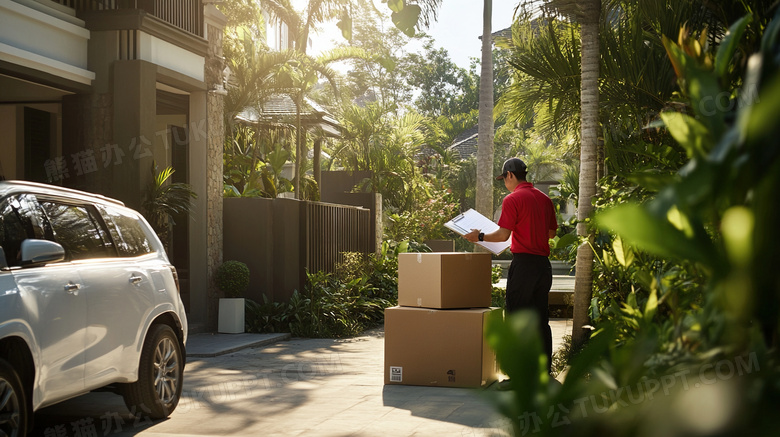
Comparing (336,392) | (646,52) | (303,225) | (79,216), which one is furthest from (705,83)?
(303,225)

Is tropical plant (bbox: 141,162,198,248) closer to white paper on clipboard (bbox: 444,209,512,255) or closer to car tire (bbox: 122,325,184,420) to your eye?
car tire (bbox: 122,325,184,420)

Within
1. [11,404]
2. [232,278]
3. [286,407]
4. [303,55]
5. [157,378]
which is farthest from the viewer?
[303,55]

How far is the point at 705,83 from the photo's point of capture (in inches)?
38.2

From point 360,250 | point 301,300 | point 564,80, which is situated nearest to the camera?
point 564,80

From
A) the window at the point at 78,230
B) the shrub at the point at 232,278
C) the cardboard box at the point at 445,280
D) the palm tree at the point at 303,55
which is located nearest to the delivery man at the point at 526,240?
the cardboard box at the point at 445,280

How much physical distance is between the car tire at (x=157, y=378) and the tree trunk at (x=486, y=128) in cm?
1087

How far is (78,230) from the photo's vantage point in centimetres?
598

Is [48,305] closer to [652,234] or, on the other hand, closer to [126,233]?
[126,233]

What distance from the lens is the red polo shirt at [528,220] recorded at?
24.6 feet

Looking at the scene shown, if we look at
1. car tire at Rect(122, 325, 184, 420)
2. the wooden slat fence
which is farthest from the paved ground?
the wooden slat fence

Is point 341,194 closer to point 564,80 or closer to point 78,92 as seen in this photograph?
point 78,92

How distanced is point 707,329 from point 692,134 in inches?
9.1

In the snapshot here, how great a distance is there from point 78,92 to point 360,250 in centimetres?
664

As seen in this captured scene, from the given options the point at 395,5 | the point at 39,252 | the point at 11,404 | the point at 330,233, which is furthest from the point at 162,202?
the point at 395,5
